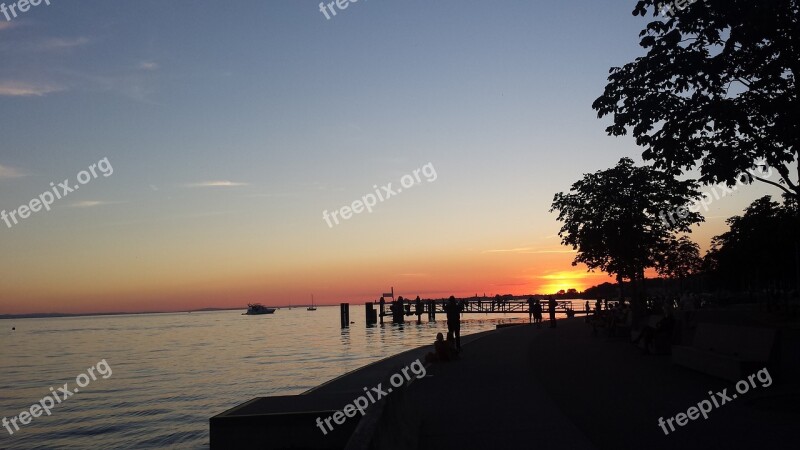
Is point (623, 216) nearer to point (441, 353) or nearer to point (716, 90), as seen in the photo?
point (441, 353)

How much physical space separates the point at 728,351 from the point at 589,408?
4.76m

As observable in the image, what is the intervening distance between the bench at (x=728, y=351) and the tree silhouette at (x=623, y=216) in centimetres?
1747

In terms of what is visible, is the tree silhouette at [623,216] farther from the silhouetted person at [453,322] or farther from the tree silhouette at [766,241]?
the tree silhouette at [766,241]

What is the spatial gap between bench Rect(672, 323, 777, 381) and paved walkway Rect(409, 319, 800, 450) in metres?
0.28

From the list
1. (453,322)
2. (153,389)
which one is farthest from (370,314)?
(453,322)

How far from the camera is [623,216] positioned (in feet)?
113

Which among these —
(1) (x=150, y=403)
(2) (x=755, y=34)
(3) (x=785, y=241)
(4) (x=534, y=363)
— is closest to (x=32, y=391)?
(1) (x=150, y=403)

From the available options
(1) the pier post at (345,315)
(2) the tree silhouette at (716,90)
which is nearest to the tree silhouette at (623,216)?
(2) the tree silhouette at (716,90)

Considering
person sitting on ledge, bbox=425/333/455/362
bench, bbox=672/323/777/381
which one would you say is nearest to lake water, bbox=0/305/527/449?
person sitting on ledge, bbox=425/333/455/362

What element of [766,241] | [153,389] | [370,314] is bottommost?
[153,389]

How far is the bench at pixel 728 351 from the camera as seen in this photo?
13180 millimetres

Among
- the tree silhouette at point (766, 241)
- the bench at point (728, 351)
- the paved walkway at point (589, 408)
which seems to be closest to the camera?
the paved walkway at point (589, 408)

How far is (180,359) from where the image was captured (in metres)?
50.2

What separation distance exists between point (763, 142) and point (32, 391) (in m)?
33.9
